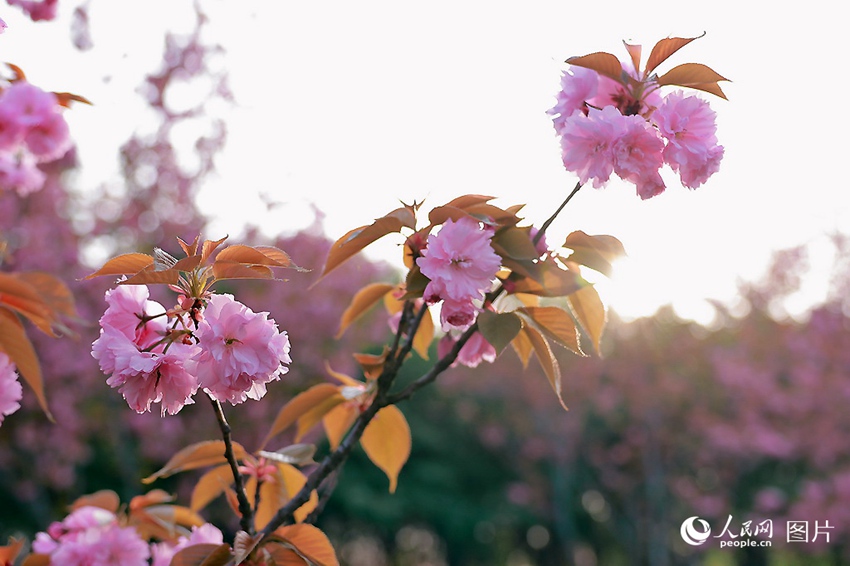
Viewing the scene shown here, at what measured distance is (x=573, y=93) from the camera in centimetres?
101

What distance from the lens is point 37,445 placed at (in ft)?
21.6

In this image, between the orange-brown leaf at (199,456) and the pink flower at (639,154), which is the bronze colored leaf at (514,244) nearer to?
the pink flower at (639,154)

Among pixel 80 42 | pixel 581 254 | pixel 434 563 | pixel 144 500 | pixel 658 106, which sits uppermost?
pixel 80 42

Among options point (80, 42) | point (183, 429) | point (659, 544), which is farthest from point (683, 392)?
point (80, 42)

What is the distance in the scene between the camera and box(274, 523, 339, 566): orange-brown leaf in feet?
3.20

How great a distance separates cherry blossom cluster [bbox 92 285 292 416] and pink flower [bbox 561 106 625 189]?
0.42 m

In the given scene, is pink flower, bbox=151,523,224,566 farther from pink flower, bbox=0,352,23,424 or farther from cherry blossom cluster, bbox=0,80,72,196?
cherry blossom cluster, bbox=0,80,72,196

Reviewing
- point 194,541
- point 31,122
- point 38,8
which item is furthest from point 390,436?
point 38,8

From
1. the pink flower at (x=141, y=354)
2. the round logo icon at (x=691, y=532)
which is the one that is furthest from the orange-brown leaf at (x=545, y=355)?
the round logo icon at (x=691, y=532)

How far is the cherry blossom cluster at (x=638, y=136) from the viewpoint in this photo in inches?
36.2

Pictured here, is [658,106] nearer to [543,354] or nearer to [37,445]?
[543,354]

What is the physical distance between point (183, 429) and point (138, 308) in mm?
5804

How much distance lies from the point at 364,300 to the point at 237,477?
404mm

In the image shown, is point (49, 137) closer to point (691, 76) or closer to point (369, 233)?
point (369, 233)
